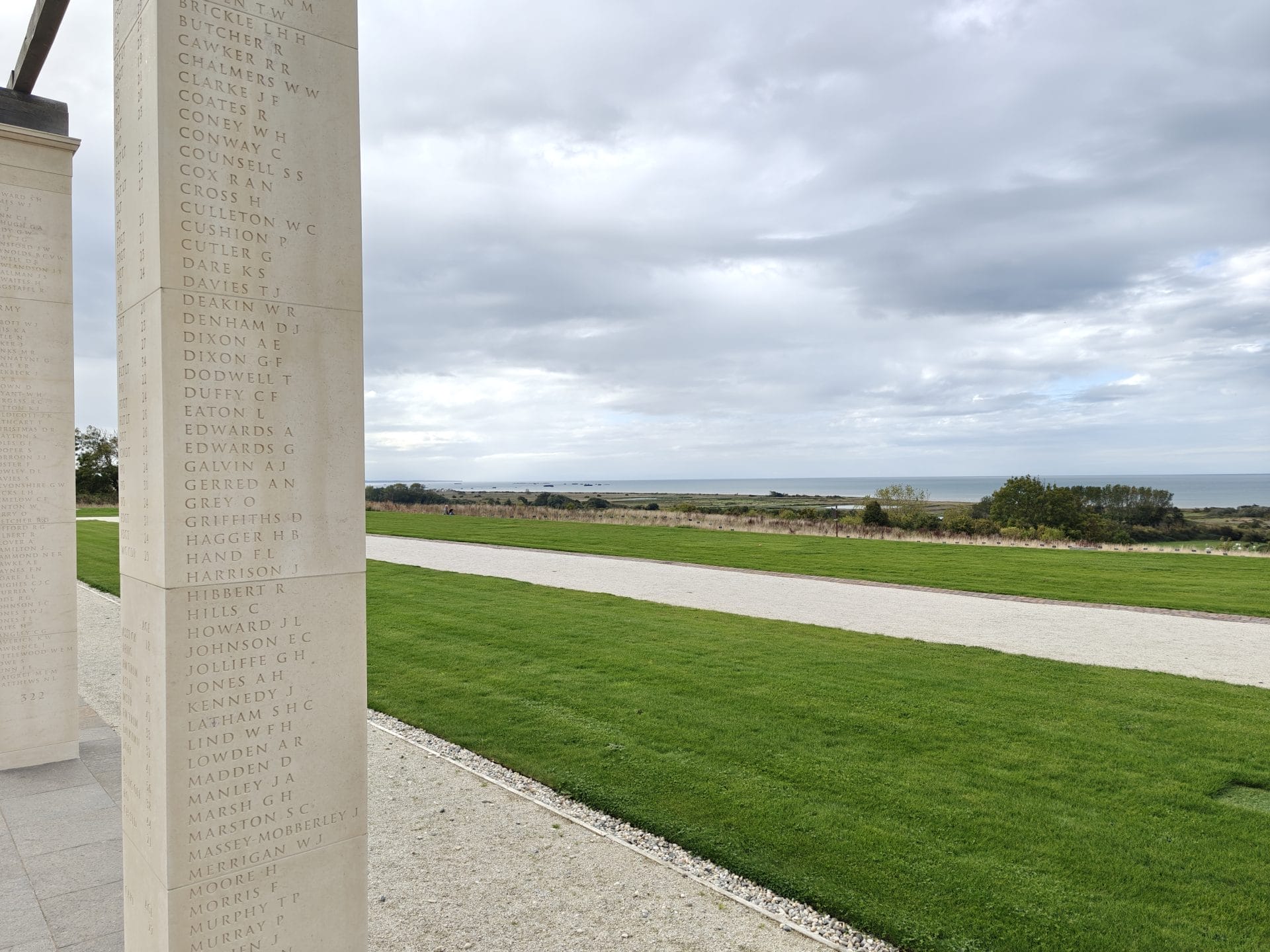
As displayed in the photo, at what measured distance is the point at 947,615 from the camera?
1273 centimetres

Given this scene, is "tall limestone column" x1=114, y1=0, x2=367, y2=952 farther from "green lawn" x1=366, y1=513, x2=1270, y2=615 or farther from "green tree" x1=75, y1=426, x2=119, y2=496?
"green tree" x1=75, y1=426, x2=119, y2=496

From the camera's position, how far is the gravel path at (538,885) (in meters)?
3.74

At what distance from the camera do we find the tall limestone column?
9.02ft

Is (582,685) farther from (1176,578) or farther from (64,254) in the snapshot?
(1176,578)

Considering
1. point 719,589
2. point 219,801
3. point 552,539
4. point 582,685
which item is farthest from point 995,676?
point 552,539

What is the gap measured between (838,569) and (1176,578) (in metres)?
7.13

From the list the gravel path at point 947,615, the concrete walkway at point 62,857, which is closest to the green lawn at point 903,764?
the gravel path at point 947,615

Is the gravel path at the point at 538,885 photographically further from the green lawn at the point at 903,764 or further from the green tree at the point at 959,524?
the green tree at the point at 959,524

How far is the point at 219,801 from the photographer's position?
9.39 feet

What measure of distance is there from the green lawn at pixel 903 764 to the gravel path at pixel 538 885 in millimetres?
215

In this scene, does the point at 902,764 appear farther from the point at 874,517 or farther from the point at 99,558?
the point at 874,517

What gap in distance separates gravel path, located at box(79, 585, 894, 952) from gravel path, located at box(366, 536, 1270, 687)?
7.26m

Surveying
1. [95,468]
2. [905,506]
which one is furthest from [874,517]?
[95,468]

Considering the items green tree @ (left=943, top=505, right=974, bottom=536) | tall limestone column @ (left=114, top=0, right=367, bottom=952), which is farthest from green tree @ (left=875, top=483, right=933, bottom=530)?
tall limestone column @ (left=114, top=0, right=367, bottom=952)
